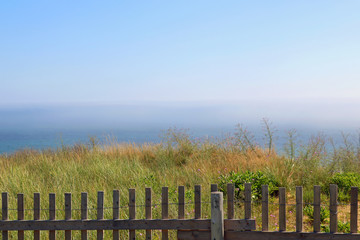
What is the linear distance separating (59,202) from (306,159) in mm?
5243

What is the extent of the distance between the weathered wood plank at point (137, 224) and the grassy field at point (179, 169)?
998 mm

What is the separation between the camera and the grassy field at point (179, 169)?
6.25 m

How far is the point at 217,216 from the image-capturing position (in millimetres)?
3803

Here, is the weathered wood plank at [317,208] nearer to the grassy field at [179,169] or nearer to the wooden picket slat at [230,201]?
the wooden picket slat at [230,201]

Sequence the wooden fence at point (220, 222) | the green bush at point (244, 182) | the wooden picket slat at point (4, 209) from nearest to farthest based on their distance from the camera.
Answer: the wooden fence at point (220, 222) < the wooden picket slat at point (4, 209) < the green bush at point (244, 182)

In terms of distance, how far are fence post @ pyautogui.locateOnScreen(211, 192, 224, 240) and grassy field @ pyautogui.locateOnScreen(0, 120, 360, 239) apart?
145 cm

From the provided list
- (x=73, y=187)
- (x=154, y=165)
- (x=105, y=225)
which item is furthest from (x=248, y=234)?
(x=154, y=165)

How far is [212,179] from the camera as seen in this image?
7.11 meters

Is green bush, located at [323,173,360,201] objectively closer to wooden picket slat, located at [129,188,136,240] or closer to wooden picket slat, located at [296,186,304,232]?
wooden picket slat, located at [296,186,304,232]

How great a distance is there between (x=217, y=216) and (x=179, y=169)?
15.8 ft

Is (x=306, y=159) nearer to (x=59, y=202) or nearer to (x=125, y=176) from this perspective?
(x=125, y=176)

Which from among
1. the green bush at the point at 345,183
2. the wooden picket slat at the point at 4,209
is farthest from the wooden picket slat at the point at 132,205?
the green bush at the point at 345,183

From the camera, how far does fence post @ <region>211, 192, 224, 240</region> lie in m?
3.77

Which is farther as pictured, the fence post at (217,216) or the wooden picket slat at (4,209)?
the wooden picket slat at (4,209)
